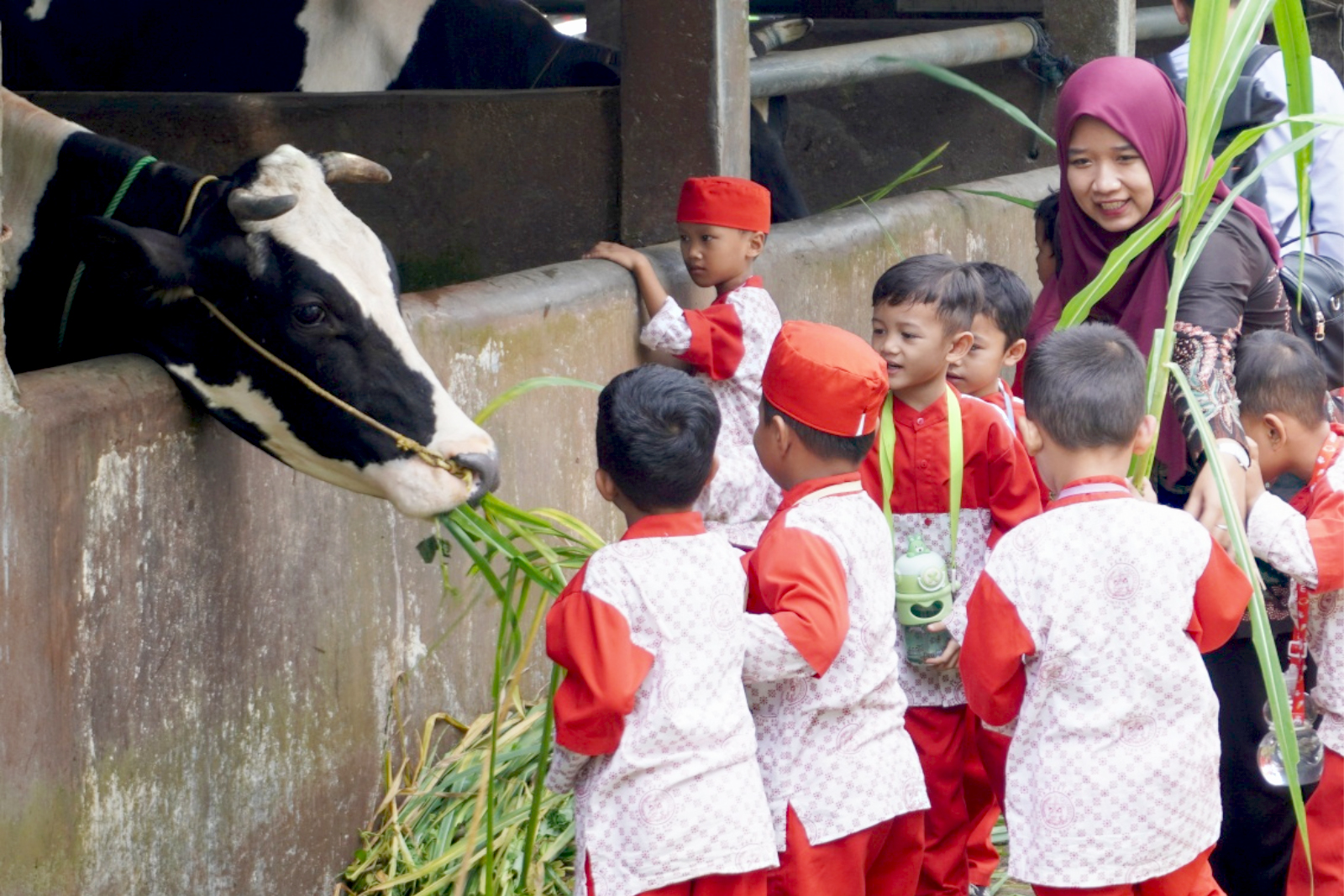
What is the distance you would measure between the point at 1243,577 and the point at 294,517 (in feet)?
5.23

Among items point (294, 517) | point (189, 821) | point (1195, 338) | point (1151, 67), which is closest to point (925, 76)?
point (1151, 67)

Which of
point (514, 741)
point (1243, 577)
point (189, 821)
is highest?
point (1243, 577)

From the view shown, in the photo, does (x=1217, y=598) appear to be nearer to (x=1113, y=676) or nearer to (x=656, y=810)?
(x=1113, y=676)

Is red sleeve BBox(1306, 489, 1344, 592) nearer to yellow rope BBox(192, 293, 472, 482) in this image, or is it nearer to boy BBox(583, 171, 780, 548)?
boy BBox(583, 171, 780, 548)

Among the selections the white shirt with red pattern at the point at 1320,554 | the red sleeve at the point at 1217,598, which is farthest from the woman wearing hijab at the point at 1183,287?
the red sleeve at the point at 1217,598

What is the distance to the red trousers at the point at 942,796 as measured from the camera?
10.3 feet

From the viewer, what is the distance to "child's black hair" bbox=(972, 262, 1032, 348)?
131 inches

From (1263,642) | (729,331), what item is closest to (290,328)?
(729,331)

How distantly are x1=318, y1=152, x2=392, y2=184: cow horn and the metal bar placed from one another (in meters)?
1.94

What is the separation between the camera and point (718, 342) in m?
3.74

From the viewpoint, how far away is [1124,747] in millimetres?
2535

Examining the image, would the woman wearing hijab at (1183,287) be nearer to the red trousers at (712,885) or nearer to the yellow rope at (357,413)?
the red trousers at (712,885)

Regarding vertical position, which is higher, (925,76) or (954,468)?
(954,468)

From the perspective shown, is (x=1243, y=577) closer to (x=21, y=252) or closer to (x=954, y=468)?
(x=954, y=468)
